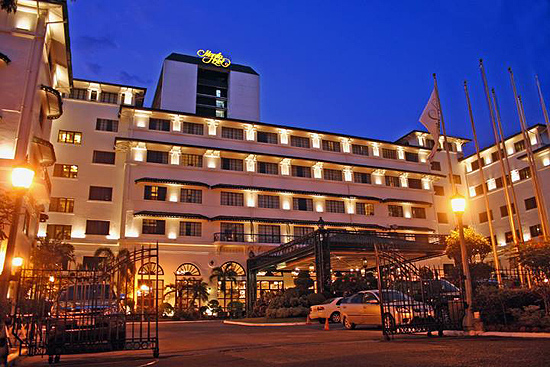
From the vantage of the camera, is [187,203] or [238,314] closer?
[238,314]

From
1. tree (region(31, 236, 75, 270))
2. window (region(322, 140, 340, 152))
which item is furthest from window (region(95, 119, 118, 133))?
window (region(322, 140, 340, 152))

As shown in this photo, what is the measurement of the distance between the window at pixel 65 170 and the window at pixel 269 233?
1912cm

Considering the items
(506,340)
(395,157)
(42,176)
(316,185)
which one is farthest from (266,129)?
(506,340)

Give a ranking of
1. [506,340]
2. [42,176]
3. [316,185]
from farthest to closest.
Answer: [316,185]
[42,176]
[506,340]

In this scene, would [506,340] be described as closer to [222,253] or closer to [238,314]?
[238,314]

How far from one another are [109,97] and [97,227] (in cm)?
1513

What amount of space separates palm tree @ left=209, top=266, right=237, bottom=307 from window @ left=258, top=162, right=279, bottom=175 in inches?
463

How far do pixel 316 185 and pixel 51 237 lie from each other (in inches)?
1083

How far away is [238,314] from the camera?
134ft

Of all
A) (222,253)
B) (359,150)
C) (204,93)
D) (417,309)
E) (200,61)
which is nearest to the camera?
(417,309)

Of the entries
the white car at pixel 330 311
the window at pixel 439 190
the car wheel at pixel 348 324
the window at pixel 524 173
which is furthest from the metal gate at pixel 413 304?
the window at pixel 439 190

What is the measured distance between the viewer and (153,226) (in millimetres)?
44469

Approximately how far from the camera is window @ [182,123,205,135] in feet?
166

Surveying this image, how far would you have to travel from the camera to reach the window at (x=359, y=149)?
189ft
